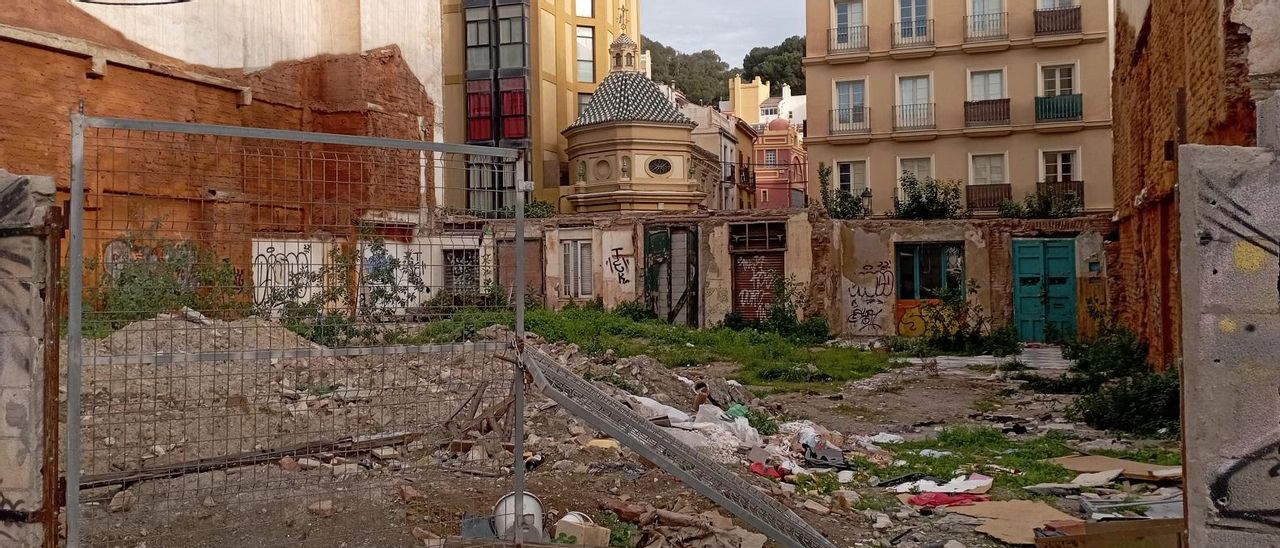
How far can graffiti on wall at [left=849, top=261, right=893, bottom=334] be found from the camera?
23.2 m

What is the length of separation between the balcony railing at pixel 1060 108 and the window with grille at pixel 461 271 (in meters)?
25.9

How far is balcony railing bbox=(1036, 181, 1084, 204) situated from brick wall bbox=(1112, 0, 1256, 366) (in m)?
7.83

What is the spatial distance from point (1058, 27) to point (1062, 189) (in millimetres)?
4639

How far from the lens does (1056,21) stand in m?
27.5

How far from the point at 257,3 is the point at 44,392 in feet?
65.9

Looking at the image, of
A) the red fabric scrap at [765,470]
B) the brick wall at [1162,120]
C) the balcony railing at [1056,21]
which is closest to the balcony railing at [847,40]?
the balcony railing at [1056,21]

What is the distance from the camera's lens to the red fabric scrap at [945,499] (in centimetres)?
734

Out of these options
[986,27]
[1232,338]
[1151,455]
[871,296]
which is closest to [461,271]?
[1232,338]

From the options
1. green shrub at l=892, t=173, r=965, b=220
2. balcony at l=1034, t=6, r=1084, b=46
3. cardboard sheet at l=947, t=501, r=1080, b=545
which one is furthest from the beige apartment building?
cardboard sheet at l=947, t=501, r=1080, b=545

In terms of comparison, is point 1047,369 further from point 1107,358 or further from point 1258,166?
point 1258,166

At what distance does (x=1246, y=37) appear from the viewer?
7133 mm

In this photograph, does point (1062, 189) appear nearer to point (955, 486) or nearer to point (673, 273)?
point (673, 273)

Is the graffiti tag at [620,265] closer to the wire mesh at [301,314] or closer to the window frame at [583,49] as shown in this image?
the window frame at [583,49]

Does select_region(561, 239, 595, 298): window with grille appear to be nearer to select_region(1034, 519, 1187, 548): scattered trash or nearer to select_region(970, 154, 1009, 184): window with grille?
select_region(970, 154, 1009, 184): window with grille
